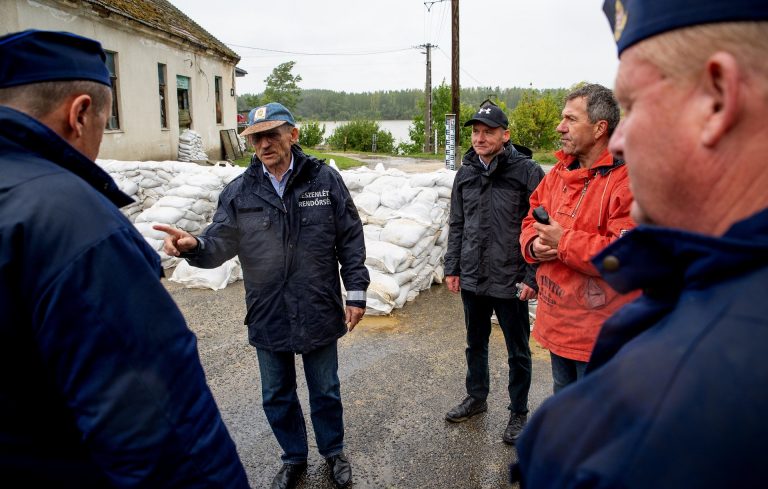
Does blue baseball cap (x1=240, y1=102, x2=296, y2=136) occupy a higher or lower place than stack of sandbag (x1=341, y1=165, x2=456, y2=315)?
higher

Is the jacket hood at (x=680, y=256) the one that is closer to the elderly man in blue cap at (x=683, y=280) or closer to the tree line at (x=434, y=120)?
the elderly man in blue cap at (x=683, y=280)

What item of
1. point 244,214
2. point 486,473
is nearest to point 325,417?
point 486,473

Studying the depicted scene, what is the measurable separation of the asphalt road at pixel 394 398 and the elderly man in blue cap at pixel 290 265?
313 mm

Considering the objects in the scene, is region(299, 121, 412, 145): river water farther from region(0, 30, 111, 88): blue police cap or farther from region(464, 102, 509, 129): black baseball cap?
region(0, 30, 111, 88): blue police cap

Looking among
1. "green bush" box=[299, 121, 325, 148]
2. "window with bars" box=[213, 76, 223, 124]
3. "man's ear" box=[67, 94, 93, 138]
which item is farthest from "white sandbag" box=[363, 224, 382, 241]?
"green bush" box=[299, 121, 325, 148]

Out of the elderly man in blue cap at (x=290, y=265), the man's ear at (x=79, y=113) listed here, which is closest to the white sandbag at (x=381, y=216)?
the elderly man in blue cap at (x=290, y=265)

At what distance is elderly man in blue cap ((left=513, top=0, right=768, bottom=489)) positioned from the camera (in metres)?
0.57

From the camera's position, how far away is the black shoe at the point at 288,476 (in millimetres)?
2861

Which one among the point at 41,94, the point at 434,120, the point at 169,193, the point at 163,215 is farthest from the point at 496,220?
the point at 434,120

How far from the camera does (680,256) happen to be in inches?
27.6

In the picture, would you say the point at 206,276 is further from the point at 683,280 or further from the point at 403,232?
the point at 683,280

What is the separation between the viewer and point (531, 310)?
4.95 metres

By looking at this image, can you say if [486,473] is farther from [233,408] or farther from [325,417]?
[233,408]

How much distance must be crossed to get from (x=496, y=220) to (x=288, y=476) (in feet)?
6.26
